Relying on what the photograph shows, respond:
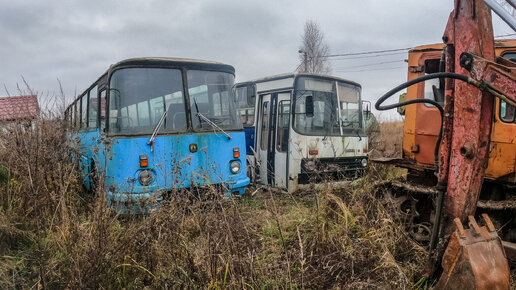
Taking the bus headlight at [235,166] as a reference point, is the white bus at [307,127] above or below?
above

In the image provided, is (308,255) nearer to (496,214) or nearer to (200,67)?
(496,214)

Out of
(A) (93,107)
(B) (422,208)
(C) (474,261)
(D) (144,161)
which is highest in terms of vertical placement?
(A) (93,107)

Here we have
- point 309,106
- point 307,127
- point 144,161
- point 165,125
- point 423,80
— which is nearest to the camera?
point 423,80

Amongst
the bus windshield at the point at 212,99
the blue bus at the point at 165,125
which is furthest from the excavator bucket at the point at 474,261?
the bus windshield at the point at 212,99

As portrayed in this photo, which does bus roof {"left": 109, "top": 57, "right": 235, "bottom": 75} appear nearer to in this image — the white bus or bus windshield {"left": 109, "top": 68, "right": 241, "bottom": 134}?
bus windshield {"left": 109, "top": 68, "right": 241, "bottom": 134}

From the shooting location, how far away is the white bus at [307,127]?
745cm

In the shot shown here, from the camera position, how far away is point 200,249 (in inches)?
121

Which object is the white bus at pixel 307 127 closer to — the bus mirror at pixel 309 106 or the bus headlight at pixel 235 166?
the bus mirror at pixel 309 106

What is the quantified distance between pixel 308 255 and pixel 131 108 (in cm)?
337

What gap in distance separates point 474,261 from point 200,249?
6.75 ft

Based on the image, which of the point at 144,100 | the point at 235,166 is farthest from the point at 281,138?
the point at 144,100

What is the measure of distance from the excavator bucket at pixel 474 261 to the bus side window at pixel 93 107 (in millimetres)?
5710

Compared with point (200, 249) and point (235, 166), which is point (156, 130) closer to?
point (235, 166)

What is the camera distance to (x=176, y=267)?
3.01 metres
